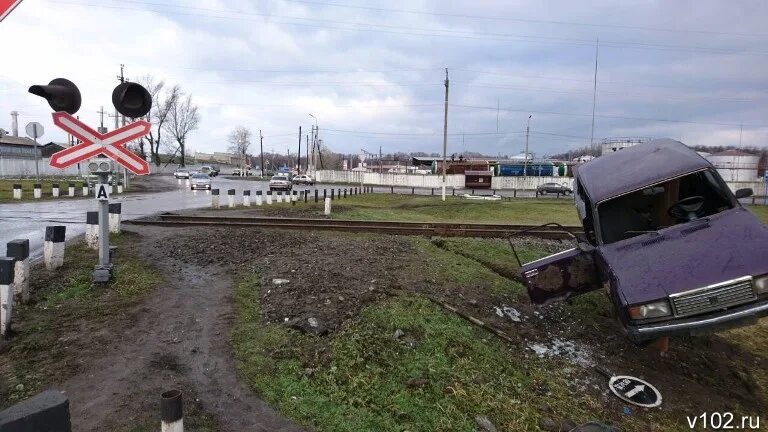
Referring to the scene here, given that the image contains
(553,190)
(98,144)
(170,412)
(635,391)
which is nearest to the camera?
(170,412)

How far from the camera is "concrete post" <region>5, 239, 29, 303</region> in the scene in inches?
210

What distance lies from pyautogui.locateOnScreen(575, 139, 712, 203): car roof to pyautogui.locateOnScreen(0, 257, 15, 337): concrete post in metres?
6.61

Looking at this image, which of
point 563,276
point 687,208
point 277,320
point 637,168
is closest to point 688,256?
point 687,208

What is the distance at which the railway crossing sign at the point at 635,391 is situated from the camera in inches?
190

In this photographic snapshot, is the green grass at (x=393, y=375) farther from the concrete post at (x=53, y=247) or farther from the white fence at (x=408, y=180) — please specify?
the white fence at (x=408, y=180)

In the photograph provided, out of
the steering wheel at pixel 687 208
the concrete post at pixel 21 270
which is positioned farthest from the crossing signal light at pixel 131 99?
the steering wheel at pixel 687 208

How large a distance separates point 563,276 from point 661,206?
1.77 m

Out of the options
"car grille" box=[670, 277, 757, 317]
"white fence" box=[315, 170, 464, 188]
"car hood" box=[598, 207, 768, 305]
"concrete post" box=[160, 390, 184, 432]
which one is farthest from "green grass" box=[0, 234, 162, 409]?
"white fence" box=[315, 170, 464, 188]

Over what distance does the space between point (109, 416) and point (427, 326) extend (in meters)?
3.26

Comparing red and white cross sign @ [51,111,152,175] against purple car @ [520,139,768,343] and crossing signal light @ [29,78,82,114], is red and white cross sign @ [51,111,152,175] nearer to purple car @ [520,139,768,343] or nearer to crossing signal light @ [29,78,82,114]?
crossing signal light @ [29,78,82,114]

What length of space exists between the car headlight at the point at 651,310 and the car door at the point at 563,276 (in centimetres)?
138

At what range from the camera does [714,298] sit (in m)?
4.57

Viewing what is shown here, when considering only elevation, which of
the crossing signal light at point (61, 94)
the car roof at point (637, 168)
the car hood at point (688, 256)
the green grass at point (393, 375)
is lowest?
the green grass at point (393, 375)

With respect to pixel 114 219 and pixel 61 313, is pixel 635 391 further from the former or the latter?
pixel 114 219
